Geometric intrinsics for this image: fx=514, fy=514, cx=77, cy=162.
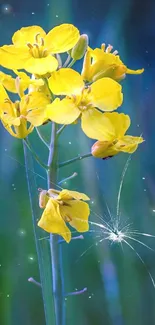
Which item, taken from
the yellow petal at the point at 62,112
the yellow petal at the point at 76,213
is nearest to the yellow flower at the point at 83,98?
the yellow petal at the point at 62,112

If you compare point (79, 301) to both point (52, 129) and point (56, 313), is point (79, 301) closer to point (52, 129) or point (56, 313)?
point (56, 313)

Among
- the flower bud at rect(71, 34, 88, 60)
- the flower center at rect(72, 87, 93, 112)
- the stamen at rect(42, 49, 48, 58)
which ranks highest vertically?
the flower bud at rect(71, 34, 88, 60)

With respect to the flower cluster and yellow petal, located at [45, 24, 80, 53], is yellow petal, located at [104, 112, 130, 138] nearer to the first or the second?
the flower cluster

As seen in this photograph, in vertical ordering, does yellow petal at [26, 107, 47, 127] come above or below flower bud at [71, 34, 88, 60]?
below

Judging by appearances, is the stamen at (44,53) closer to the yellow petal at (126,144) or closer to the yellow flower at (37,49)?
the yellow flower at (37,49)

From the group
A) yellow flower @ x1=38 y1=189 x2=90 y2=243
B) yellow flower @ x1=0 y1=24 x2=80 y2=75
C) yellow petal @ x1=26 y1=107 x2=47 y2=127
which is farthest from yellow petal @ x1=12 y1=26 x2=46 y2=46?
yellow flower @ x1=38 y1=189 x2=90 y2=243

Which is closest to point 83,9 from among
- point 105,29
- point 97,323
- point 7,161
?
point 105,29
